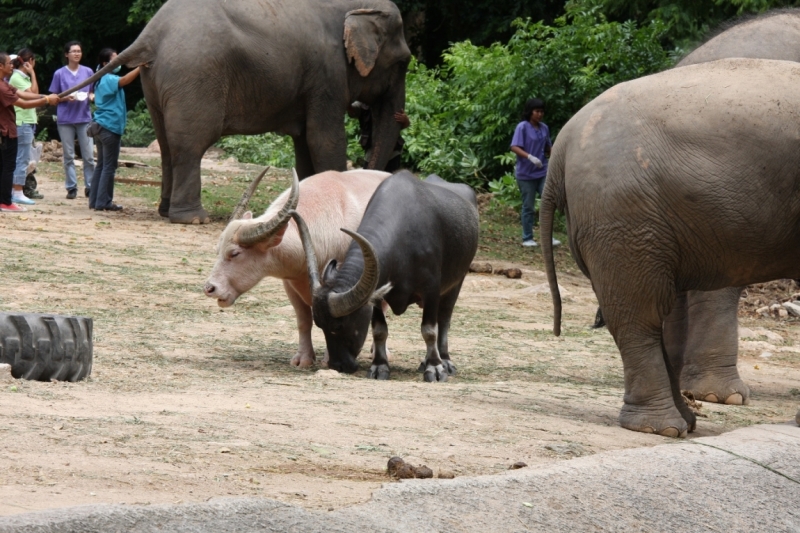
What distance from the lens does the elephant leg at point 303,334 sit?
904 centimetres

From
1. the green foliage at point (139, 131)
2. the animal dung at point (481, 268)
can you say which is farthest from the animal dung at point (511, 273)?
the green foliage at point (139, 131)

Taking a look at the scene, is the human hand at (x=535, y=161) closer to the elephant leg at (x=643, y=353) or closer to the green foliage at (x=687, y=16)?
the green foliage at (x=687, y=16)

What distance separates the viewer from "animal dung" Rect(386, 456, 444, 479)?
17.1 ft

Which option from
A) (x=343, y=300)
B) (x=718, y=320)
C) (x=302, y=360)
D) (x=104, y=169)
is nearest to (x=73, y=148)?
(x=104, y=169)

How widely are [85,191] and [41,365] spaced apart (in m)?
12.3

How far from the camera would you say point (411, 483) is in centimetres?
479

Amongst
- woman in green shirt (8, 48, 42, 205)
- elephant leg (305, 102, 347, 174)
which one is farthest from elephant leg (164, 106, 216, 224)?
woman in green shirt (8, 48, 42, 205)

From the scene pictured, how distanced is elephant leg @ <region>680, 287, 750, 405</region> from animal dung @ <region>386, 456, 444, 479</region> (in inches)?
153

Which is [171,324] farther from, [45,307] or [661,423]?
[661,423]

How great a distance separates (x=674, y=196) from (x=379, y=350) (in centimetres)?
256

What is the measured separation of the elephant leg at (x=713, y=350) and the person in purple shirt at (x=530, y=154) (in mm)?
8579

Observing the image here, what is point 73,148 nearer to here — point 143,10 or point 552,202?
point 552,202

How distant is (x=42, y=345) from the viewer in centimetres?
699

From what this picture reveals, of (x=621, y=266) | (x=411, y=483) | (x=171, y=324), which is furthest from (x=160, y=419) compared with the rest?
(x=171, y=324)
